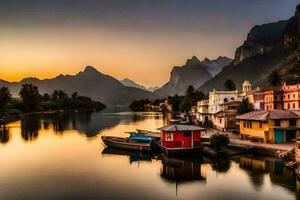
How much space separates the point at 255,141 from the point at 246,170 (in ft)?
45.9

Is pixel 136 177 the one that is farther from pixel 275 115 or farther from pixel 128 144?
pixel 275 115

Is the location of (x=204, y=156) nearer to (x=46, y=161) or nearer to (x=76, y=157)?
(x=76, y=157)

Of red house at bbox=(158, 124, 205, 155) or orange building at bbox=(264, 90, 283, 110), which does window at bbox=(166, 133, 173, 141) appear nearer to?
red house at bbox=(158, 124, 205, 155)

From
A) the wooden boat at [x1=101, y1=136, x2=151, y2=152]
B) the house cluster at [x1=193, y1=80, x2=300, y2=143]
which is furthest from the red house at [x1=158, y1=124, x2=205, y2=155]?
the house cluster at [x1=193, y1=80, x2=300, y2=143]

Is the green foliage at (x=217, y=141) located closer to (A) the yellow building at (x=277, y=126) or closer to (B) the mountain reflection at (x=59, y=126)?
(A) the yellow building at (x=277, y=126)

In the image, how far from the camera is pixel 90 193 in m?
31.3

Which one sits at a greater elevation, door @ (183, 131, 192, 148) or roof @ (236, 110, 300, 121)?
roof @ (236, 110, 300, 121)

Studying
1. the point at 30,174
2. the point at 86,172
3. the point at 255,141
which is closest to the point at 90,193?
the point at 86,172

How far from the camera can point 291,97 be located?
70250mm

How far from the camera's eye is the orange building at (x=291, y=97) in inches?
2680

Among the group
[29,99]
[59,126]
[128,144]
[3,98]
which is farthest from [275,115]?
[29,99]

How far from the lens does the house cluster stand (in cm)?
4921


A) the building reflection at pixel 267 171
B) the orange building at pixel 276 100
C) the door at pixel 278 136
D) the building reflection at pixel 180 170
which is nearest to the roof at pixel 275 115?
the door at pixel 278 136

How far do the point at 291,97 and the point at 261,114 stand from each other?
72.7 ft
